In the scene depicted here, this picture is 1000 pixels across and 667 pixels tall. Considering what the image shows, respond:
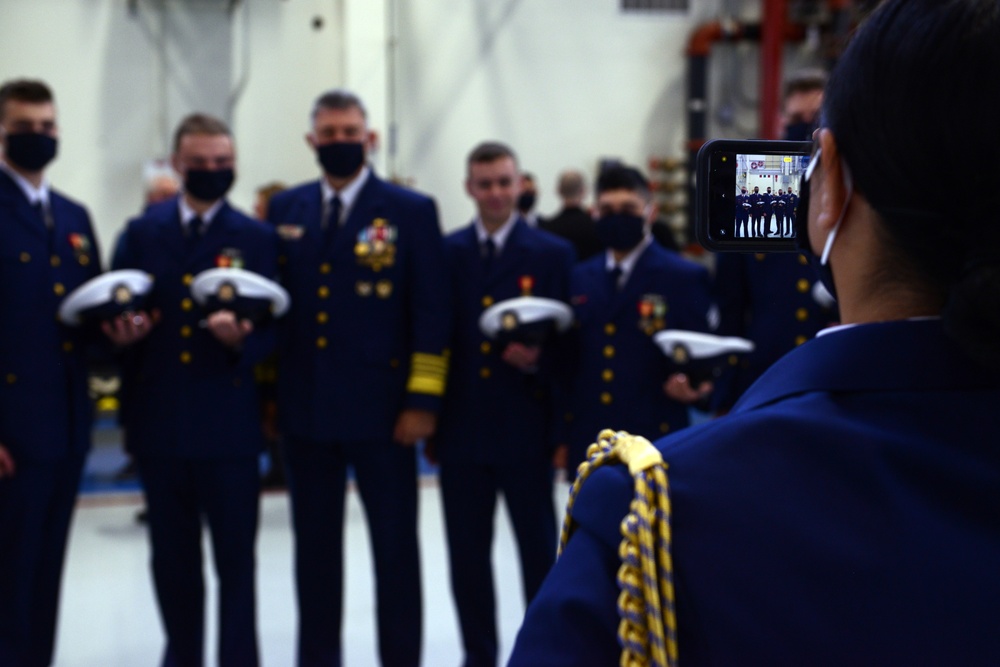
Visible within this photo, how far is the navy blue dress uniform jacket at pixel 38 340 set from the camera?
307 cm

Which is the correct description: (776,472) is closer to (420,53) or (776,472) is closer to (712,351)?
(712,351)

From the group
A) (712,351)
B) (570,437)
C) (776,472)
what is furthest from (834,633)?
(570,437)

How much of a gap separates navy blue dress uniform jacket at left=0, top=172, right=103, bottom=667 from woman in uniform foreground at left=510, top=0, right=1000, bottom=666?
2.73 meters

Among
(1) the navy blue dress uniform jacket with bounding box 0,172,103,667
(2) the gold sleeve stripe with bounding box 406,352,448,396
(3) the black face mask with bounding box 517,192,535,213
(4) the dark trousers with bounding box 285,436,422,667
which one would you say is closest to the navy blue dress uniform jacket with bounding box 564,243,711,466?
(2) the gold sleeve stripe with bounding box 406,352,448,396

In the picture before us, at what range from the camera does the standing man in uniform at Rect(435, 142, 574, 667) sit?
328cm

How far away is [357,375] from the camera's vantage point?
126 inches

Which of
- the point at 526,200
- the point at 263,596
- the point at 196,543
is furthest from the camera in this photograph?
the point at 526,200

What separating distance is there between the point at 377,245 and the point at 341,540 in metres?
0.90

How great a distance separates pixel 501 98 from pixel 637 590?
27.8 feet

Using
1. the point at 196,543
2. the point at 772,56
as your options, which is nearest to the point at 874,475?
the point at 196,543

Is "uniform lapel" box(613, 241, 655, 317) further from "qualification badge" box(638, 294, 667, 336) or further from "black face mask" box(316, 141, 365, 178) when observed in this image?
"black face mask" box(316, 141, 365, 178)

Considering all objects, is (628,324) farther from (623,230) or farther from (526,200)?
(526,200)

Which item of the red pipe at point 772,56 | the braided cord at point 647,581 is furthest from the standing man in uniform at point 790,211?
the red pipe at point 772,56

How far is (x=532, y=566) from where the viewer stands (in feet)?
11.0
